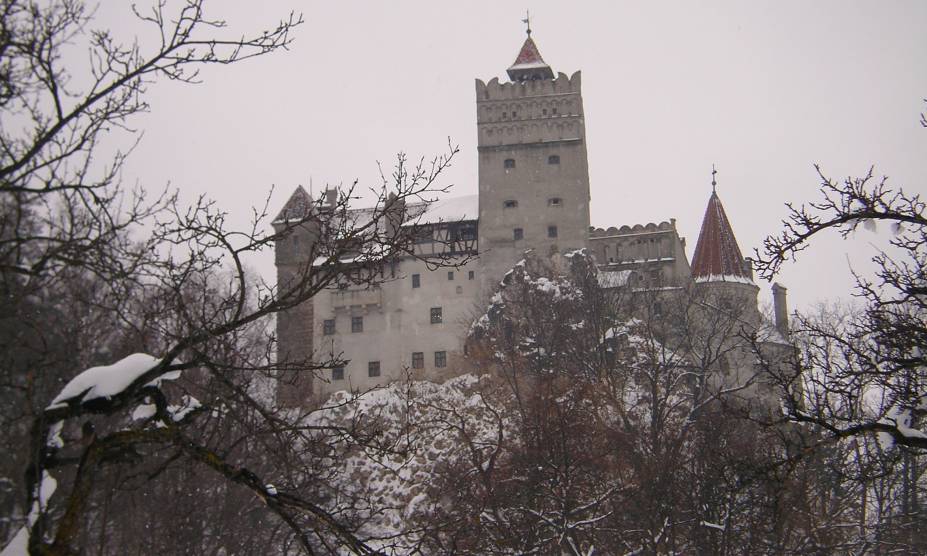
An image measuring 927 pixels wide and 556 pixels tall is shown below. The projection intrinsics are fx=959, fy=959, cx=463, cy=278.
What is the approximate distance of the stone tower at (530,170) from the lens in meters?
49.2

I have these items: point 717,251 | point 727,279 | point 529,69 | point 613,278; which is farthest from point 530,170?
point 727,279

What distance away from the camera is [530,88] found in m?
53.9

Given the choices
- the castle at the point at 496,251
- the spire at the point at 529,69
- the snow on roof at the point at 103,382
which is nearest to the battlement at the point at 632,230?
the castle at the point at 496,251

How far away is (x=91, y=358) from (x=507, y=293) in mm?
23408

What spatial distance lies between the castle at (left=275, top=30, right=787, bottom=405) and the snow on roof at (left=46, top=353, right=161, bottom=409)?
130 feet

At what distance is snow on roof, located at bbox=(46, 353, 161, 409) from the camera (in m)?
5.66

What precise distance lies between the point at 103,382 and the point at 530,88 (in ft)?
164

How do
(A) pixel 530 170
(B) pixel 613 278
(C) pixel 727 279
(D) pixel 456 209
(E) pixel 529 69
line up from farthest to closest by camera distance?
(E) pixel 529 69
(D) pixel 456 209
(A) pixel 530 170
(C) pixel 727 279
(B) pixel 613 278

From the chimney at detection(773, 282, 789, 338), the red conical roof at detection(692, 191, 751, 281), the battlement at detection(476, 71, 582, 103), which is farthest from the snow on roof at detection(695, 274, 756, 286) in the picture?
the battlement at detection(476, 71, 582, 103)

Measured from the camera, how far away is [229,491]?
1911cm

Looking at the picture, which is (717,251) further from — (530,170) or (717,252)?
(530,170)

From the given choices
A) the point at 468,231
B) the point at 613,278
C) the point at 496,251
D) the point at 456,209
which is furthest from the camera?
the point at 456,209

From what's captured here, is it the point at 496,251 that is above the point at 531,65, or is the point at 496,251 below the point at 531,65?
below

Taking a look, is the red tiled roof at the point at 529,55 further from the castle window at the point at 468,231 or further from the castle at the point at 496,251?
the castle window at the point at 468,231
